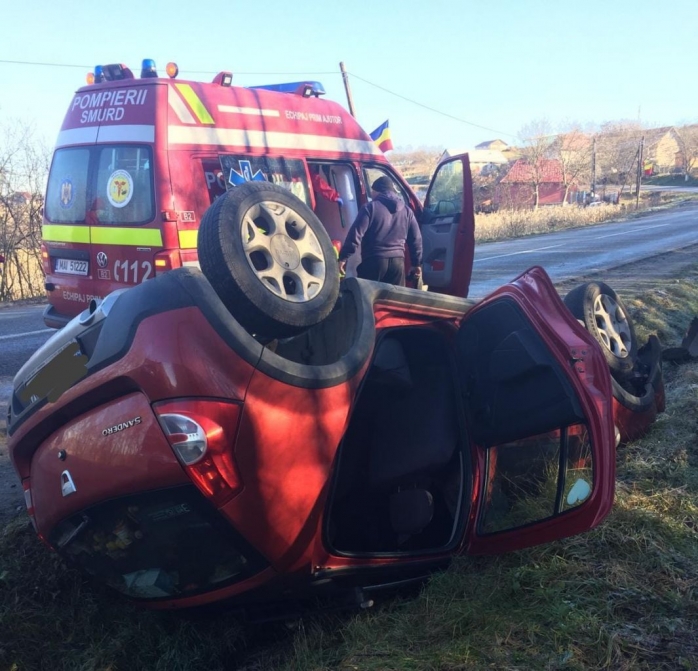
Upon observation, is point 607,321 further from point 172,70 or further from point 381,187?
point 172,70

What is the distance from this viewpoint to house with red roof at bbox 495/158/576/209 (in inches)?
1567

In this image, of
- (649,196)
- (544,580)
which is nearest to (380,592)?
(544,580)

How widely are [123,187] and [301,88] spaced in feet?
7.72

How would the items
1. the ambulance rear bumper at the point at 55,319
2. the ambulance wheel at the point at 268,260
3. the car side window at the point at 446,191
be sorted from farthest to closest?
the car side window at the point at 446,191 < the ambulance rear bumper at the point at 55,319 < the ambulance wheel at the point at 268,260

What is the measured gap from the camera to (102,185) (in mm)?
5645

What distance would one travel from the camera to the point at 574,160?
181 feet

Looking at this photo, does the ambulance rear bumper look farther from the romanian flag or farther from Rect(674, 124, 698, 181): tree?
Rect(674, 124, 698, 181): tree

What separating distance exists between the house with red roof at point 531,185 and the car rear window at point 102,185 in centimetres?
3316

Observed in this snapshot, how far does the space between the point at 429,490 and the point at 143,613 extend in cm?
137

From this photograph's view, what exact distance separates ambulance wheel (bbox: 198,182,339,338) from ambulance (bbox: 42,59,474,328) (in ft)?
7.65

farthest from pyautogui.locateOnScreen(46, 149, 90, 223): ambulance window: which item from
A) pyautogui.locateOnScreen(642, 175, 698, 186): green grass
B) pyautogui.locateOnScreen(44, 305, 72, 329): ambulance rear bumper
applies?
pyautogui.locateOnScreen(642, 175, 698, 186): green grass

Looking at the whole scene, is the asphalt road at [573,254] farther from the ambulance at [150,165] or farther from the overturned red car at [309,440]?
the overturned red car at [309,440]

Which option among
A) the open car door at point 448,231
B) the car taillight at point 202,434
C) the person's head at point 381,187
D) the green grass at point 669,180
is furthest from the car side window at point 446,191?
the green grass at point 669,180

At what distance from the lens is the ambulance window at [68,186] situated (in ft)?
18.9
